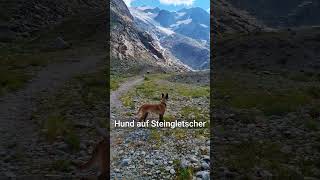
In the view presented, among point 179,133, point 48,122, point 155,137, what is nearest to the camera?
point 155,137

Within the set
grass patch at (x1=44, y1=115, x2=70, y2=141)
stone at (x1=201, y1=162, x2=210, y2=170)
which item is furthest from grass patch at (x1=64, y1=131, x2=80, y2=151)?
stone at (x1=201, y1=162, x2=210, y2=170)

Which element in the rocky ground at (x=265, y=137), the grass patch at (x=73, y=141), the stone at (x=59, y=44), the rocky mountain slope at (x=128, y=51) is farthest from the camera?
the stone at (x=59, y=44)

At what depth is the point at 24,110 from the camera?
953 inches

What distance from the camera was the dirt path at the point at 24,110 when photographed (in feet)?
56.3

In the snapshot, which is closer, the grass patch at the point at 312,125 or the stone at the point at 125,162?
the stone at the point at 125,162

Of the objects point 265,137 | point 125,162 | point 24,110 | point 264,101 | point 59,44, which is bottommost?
point 125,162

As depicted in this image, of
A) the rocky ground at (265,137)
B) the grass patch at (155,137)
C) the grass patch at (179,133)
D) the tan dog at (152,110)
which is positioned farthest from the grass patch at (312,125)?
the grass patch at (155,137)

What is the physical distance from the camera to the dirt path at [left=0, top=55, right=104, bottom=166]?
1715 cm

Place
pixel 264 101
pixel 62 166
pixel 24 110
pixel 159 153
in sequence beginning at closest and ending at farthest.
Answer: pixel 62 166 → pixel 159 153 → pixel 24 110 → pixel 264 101

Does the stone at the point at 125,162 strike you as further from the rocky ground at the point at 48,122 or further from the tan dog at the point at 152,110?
the tan dog at the point at 152,110

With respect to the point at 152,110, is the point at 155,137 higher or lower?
lower

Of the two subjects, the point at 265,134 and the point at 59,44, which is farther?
the point at 59,44

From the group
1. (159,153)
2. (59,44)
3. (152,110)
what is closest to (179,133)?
(152,110)

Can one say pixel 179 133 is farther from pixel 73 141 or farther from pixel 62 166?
pixel 62 166
